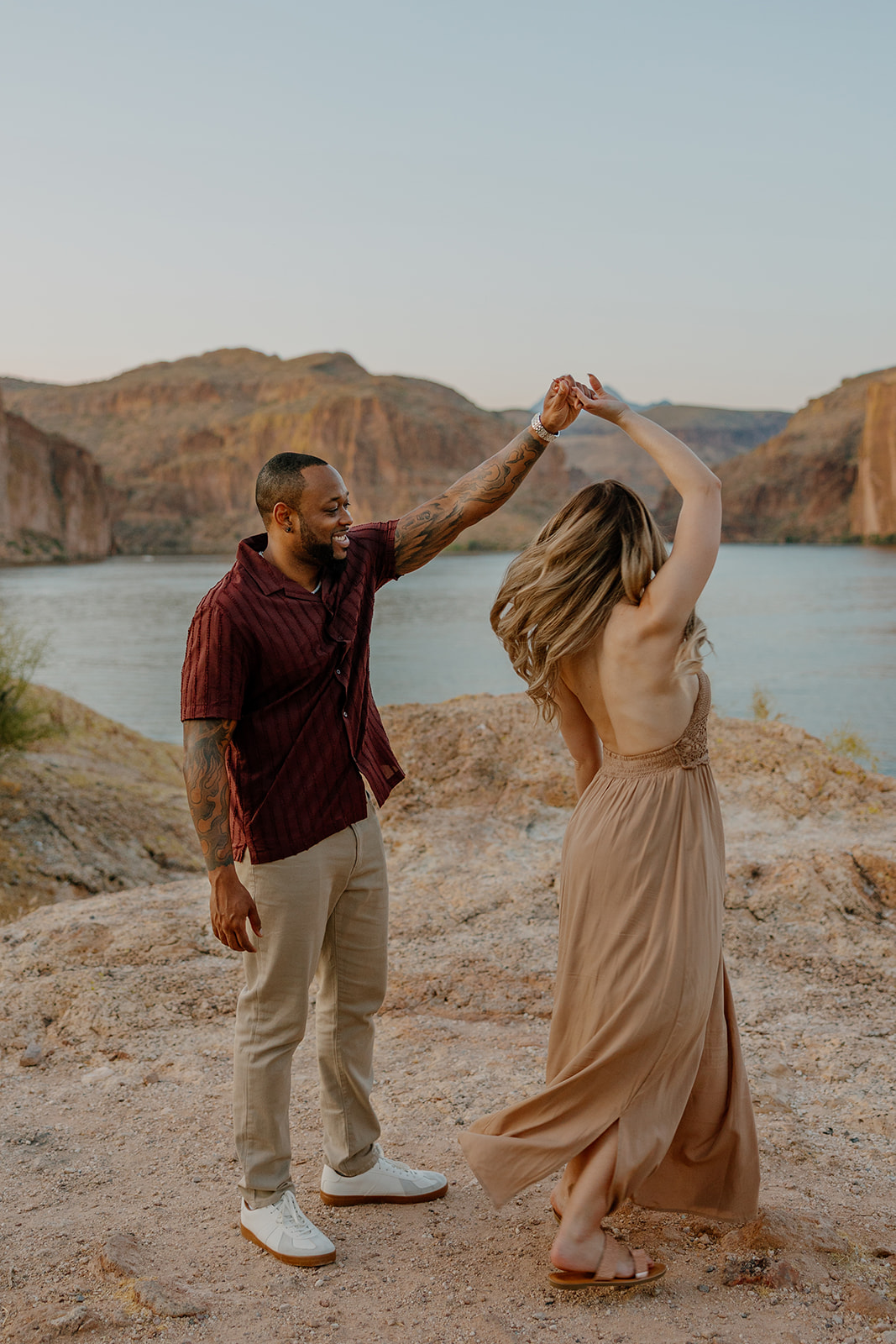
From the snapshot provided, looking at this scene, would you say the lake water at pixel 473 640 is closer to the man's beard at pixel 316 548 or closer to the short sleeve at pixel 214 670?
the man's beard at pixel 316 548

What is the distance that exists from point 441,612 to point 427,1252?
194ft

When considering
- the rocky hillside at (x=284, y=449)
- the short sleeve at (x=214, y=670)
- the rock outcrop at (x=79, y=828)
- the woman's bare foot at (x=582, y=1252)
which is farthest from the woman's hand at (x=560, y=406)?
the rocky hillside at (x=284, y=449)

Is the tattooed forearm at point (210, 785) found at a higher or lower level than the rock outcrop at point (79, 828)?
higher

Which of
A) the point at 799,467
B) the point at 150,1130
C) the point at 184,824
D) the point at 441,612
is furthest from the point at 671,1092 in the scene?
the point at 799,467

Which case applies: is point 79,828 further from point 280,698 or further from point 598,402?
point 598,402

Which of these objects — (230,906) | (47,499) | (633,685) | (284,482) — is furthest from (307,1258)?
(47,499)

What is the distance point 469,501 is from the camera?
3100 millimetres

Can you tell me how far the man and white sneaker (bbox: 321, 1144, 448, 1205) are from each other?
256 mm

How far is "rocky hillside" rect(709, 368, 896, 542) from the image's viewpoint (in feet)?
393

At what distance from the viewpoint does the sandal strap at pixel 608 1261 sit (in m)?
2.44

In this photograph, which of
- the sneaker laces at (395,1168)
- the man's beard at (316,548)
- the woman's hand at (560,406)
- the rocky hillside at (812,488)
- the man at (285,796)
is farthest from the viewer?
the rocky hillside at (812,488)

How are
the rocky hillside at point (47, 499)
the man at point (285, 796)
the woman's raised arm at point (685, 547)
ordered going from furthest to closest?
the rocky hillside at point (47, 499) → the man at point (285, 796) → the woman's raised arm at point (685, 547)

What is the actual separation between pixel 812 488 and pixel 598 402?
136060 mm

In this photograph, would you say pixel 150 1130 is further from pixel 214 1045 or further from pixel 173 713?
pixel 173 713
